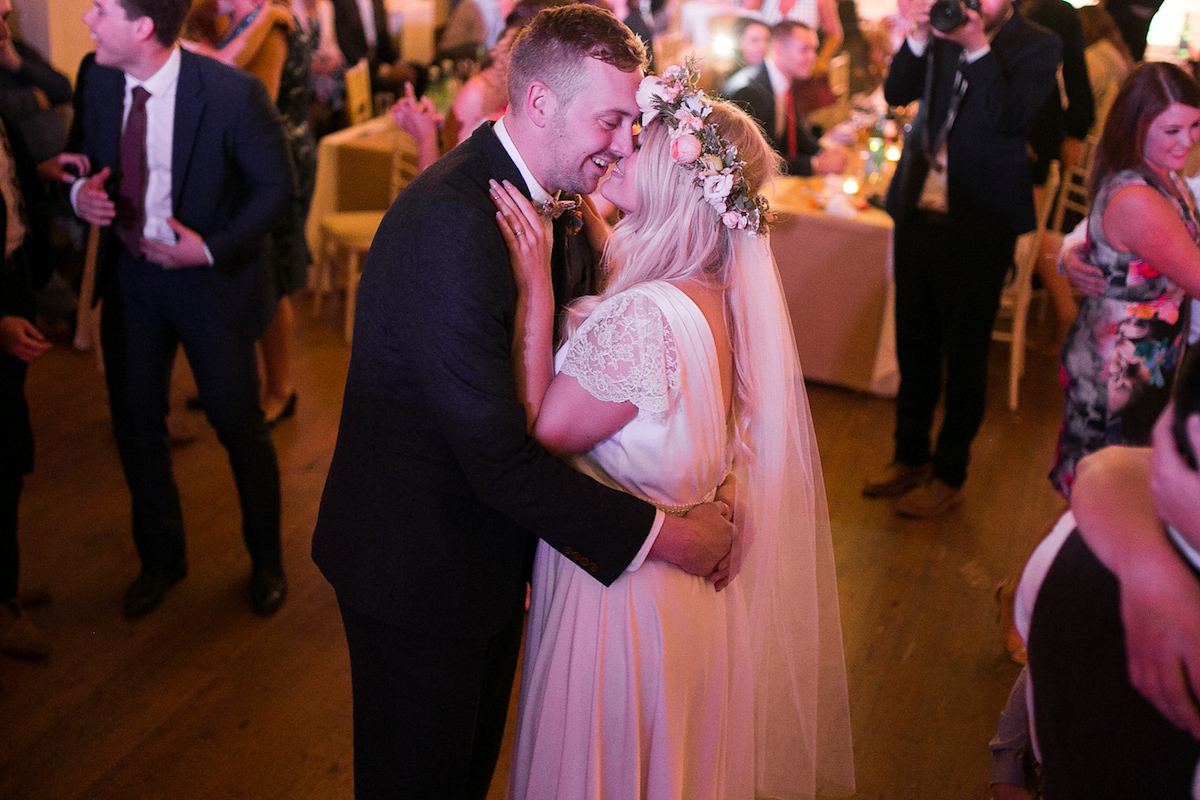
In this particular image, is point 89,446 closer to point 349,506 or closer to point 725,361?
point 349,506

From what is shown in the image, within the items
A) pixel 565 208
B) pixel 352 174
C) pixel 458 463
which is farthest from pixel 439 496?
pixel 352 174

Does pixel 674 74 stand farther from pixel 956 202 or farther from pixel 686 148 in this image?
pixel 956 202

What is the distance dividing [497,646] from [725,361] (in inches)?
25.2

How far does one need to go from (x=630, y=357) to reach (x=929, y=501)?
8.10ft

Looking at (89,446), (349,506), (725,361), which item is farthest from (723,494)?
(89,446)

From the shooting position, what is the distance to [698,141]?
57.3 inches

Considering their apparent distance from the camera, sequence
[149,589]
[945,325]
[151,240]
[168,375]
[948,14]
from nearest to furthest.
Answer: [151,240], [168,375], [149,589], [948,14], [945,325]

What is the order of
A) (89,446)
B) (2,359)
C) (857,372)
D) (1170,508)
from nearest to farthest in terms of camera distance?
1. (1170,508)
2. (2,359)
3. (89,446)
4. (857,372)

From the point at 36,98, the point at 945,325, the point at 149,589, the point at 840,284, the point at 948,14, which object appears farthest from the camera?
the point at 840,284

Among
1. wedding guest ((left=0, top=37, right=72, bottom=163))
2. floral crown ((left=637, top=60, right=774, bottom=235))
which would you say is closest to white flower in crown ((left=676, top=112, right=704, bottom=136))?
floral crown ((left=637, top=60, right=774, bottom=235))

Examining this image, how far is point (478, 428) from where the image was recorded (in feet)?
4.46

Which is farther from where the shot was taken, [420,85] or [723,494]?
[420,85]

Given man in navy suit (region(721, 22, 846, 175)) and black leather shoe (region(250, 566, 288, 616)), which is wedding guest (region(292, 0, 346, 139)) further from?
black leather shoe (region(250, 566, 288, 616))

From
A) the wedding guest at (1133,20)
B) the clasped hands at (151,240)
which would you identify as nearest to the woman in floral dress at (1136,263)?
the clasped hands at (151,240)
